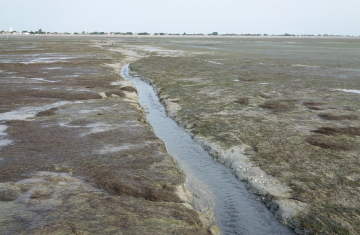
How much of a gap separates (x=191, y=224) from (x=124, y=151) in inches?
173

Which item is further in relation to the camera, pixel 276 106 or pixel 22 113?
pixel 276 106

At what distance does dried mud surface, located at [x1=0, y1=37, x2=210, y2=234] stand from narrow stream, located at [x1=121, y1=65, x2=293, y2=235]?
63 cm

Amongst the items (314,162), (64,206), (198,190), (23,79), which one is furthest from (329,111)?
(23,79)

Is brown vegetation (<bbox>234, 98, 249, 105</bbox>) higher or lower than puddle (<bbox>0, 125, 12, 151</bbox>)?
lower

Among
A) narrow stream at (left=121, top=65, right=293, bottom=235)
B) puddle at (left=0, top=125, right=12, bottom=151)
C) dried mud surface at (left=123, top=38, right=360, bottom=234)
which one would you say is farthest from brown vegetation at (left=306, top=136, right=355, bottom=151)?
puddle at (left=0, top=125, right=12, bottom=151)

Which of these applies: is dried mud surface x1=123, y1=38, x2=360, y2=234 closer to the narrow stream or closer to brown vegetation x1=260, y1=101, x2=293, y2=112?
brown vegetation x1=260, y1=101, x2=293, y2=112

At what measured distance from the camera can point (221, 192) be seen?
30.3 ft

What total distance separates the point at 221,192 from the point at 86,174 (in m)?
3.45

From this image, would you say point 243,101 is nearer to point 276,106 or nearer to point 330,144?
point 276,106

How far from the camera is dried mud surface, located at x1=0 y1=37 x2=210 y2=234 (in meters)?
6.56

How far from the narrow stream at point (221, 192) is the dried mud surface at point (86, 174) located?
0.63 m

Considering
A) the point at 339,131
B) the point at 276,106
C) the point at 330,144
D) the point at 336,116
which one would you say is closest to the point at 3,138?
the point at 330,144

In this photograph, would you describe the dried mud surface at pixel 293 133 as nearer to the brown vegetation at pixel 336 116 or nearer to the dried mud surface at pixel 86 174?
the brown vegetation at pixel 336 116

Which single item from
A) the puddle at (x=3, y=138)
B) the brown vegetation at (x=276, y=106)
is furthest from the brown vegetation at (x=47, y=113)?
the brown vegetation at (x=276, y=106)
